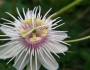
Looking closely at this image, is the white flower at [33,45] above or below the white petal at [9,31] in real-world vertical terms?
below

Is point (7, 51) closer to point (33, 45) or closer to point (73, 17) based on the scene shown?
point (33, 45)

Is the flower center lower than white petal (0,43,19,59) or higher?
higher

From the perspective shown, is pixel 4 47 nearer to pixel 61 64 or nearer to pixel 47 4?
pixel 61 64

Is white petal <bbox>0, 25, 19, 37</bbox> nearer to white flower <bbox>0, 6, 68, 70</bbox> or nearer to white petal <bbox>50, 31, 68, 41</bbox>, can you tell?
white flower <bbox>0, 6, 68, 70</bbox>

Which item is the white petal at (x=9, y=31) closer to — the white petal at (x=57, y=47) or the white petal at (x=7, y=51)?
the white petal at (x=7, y=51)

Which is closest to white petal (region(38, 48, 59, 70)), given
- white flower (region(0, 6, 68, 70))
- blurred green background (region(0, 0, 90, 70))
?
white flower (region(0, 6, 68, 70))

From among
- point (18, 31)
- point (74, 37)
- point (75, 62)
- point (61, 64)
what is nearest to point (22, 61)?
point (18, 31)

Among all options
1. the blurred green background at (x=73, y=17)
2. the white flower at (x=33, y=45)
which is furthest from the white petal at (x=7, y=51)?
the blurred green background at (x=73, y=17)

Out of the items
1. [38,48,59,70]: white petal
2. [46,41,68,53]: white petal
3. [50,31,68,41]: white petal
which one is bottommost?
[38,48,59,70]: white petal
